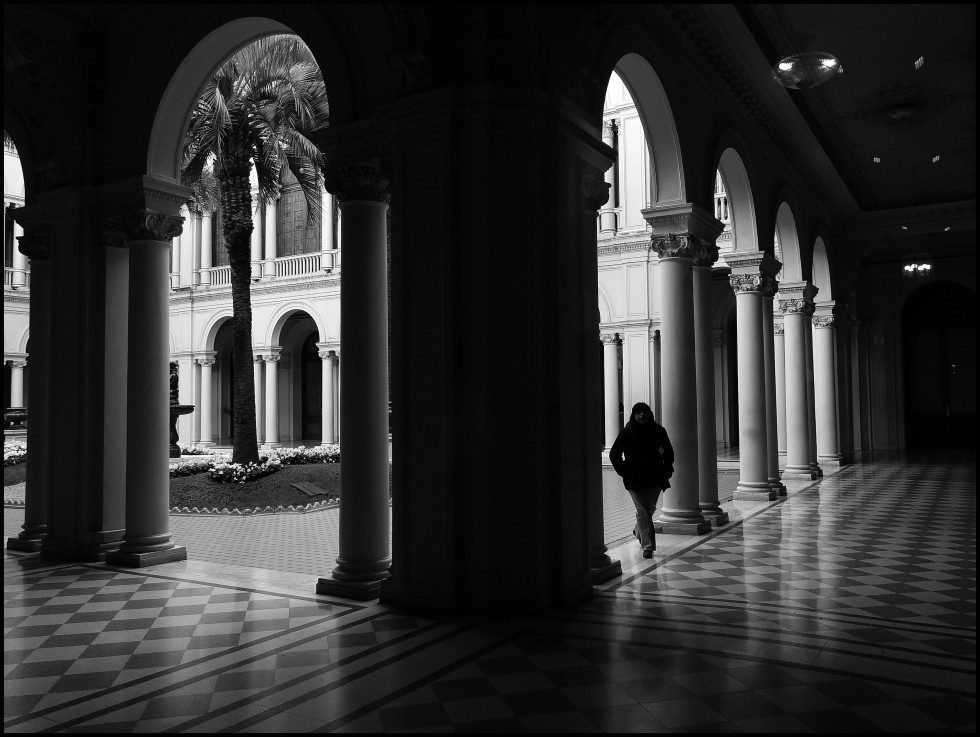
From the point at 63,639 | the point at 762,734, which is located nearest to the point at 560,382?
the point at 762,734

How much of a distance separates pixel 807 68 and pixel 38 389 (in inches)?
375

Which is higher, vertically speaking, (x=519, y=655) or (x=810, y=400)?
(x=810, y=400)

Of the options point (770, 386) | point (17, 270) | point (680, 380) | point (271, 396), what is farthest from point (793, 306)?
point (17, 270)

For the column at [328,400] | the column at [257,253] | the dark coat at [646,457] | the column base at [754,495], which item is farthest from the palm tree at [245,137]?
the column at [257,253]

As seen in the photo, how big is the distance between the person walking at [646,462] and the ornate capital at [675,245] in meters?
2.38

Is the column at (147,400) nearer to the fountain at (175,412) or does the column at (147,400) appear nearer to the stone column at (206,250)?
the fountain at (175,412)

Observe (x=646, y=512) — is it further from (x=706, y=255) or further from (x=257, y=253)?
(x=257, y=253)

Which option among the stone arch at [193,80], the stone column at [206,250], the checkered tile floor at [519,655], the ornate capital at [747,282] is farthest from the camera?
the stone column at [206,250]

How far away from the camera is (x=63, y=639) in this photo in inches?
217

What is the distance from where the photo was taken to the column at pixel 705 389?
33.5ft

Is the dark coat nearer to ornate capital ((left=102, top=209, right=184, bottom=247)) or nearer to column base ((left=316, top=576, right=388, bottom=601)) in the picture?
column base ((left=316, top=576, right=388, bottom=601))

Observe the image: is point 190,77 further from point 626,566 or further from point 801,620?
point 801,620

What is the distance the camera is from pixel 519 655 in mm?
5000

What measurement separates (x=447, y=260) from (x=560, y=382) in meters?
1.26
